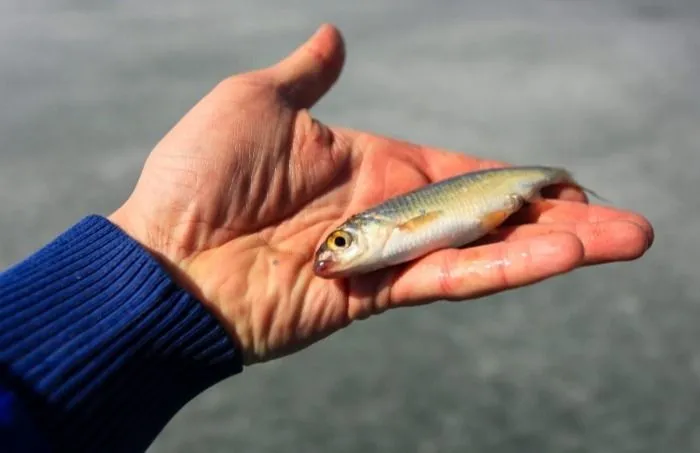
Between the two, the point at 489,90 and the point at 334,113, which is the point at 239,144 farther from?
the point at 489,90

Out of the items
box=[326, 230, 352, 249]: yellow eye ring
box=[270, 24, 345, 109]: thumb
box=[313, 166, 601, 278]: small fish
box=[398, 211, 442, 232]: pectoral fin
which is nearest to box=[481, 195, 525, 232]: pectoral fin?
box=[313, 166, 601, 278]: small fish

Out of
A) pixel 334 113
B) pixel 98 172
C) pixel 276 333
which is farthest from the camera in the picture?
pixel 334 113

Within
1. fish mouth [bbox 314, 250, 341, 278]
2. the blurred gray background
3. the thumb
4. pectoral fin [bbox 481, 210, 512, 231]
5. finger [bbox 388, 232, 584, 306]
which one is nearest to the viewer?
finger [bbox 388, 232, 584, 306]

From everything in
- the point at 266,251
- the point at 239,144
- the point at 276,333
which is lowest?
the point at 276,333

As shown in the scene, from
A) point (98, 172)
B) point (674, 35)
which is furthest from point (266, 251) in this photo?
point (674, 35)

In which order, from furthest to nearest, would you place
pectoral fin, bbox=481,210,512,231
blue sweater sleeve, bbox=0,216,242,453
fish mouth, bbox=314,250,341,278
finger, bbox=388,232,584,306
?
pectoral fin, bbox=481,210,512,231
fish mouth, bbox=314,250,341,278
finger, bbox=388,232,584,306
blue sweater sleeve, bbox=0,216,242,453

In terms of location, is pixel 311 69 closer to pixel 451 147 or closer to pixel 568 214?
pixel 568 214

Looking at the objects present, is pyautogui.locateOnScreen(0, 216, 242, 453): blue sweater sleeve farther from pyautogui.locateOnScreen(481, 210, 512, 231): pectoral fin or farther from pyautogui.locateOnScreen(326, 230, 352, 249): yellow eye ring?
pyautogui.locateOnScreen(481, 210, 512, 231): pectoral fin
